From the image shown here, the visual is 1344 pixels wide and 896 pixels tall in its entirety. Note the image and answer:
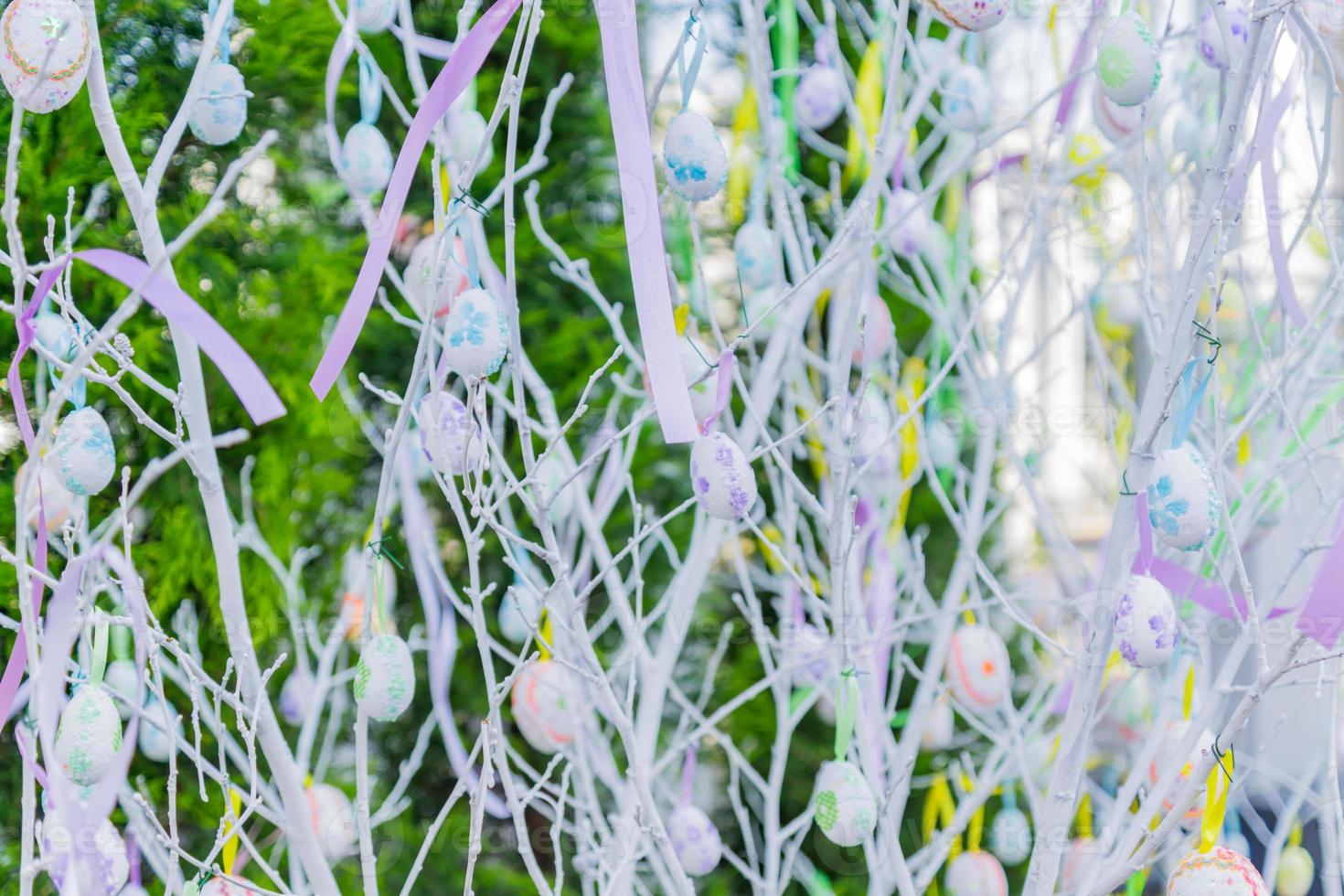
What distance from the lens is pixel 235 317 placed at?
1749 millimetres

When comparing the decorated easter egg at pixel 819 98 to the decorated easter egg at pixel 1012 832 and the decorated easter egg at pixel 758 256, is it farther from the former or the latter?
the decorated easter egg at pixel 1012 832

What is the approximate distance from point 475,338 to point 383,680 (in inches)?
13.1

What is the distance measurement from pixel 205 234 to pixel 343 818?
32.9 inches

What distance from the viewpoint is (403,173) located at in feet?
3.13

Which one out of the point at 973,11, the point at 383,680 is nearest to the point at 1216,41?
the point at 973,11

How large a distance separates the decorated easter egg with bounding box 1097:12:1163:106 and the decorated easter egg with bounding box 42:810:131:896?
0.99 metres

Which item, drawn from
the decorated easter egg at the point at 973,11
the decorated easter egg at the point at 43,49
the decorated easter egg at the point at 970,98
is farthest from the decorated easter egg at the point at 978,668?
the decorated easter egg at the point at 43,49

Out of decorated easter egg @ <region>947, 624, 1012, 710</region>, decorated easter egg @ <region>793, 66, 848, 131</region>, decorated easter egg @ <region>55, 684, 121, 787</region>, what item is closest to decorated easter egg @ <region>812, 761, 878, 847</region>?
decorated easter egg @ <region>947, 624, 1012, 710</region>

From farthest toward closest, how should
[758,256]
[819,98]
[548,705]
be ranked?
[819,98] → [548,705] → [758,256]

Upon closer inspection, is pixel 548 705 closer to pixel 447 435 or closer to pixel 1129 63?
pixel 447 435

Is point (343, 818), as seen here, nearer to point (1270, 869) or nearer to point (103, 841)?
point (103, 841)

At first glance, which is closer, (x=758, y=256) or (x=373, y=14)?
(x=373, y=14)

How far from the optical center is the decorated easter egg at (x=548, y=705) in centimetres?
158

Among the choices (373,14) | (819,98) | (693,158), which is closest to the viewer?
(693,158)
